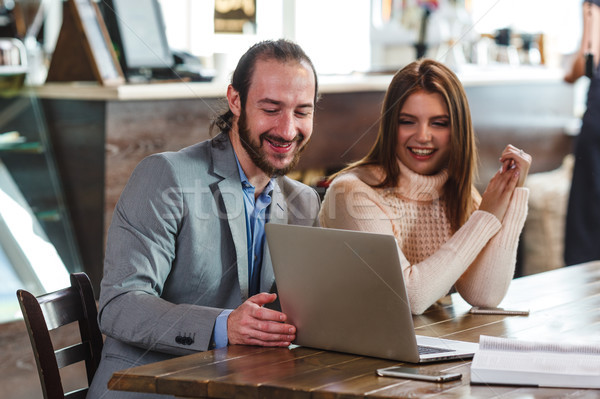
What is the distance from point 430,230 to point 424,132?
0.22 meters

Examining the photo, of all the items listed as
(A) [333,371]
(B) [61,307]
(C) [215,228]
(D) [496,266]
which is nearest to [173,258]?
(C) [215,228]

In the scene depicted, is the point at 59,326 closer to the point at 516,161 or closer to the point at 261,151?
the point at 261,151

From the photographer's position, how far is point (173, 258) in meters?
1.43

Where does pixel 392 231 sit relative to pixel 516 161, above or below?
below

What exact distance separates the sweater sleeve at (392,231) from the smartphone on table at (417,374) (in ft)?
1.34

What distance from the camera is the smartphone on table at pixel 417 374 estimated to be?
1039 mm

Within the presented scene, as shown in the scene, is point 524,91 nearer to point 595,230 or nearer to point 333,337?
point 595,230

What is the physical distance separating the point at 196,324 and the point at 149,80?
146cm

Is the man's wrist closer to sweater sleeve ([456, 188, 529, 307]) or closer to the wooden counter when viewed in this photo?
sweater sleeve ([456, 188, 529, 307])

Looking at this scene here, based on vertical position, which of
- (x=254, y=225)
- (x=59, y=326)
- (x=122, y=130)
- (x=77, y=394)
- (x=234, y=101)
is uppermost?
(x=234, y=101)

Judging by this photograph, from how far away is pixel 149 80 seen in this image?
259 cm

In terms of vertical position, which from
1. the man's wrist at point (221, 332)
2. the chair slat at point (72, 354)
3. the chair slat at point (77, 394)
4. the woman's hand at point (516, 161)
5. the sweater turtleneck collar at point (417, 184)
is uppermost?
the woman's hand at point (516, 161)

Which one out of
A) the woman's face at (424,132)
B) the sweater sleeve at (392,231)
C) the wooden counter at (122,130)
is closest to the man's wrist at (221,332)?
the sweater sleeve at (392,231)

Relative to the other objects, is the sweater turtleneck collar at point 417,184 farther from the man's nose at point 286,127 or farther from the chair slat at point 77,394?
the chair slat at point 77,394
